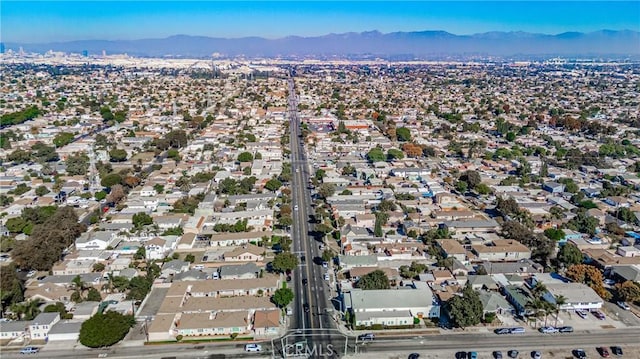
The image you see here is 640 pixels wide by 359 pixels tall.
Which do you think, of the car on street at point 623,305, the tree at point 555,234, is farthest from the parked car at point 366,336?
the tree at point 555,234

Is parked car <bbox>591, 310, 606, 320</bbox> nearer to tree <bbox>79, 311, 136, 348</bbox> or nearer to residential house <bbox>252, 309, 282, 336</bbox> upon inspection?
residential house <bbox>252, 309, 282, 336</bbox>

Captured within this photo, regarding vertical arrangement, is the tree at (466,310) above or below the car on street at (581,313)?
above

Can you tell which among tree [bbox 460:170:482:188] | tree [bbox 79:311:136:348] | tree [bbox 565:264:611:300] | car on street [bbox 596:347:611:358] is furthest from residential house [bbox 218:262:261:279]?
tree [bbox 460:170:482:188]

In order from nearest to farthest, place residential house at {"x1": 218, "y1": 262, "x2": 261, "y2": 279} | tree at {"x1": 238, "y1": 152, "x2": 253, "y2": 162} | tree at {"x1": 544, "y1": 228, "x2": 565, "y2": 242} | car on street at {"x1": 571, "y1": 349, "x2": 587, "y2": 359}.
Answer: car on street at {"x1": 571, "y1": 349, "x2": 587, "y2": 359} < residential house at {"x1": 218, "y1": 262, "x2": 261, "y2": 279} < tree at {"x1": 544, "y1": 228, "x2": 565, "y2": 242} < tree at {"x1": 238, "y1": 152, "x2": 253, "y2": 162}

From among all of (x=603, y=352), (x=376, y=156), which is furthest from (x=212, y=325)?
(x=376, y=156)

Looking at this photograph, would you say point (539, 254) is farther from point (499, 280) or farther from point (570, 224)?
point (570, 224)

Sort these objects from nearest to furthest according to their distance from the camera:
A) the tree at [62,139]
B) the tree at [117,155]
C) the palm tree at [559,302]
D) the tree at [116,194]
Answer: the palm tree at [559,302]
the tree at [116,194]
the tree at [117,155]
the tree at [62,139]

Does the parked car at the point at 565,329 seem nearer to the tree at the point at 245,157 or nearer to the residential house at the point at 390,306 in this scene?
the residential house at the point at 390,306
